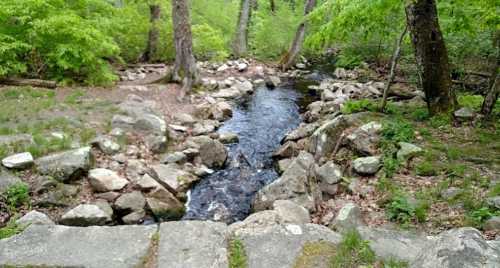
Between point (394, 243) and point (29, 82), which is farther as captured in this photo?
point (29, 82)

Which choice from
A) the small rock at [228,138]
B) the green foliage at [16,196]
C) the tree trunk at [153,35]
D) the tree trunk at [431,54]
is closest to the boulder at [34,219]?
the green foliage at [16,196]

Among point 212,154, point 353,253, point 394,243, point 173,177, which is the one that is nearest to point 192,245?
point 353,253

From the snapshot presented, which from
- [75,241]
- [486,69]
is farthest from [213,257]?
[486,69]

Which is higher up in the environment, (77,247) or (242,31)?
(242,31)

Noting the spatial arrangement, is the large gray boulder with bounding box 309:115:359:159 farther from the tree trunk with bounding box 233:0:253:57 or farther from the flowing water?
the tree trunk with bounding box 233:0:253:57

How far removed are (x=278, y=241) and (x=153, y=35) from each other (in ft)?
37.0

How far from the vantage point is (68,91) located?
29.5 ft

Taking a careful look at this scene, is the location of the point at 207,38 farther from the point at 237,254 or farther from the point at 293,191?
the point at 237,254

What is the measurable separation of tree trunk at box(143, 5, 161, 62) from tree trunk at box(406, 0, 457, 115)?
870 cm

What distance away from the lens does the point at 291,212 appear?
4641mm

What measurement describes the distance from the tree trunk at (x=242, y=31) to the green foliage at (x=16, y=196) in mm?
13386

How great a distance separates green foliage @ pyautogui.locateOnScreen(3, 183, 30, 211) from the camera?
4.87m

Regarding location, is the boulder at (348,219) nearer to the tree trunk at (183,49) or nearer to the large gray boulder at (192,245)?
the large gray boulder at (192,245)

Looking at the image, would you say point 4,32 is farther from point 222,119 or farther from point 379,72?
point 379,72
